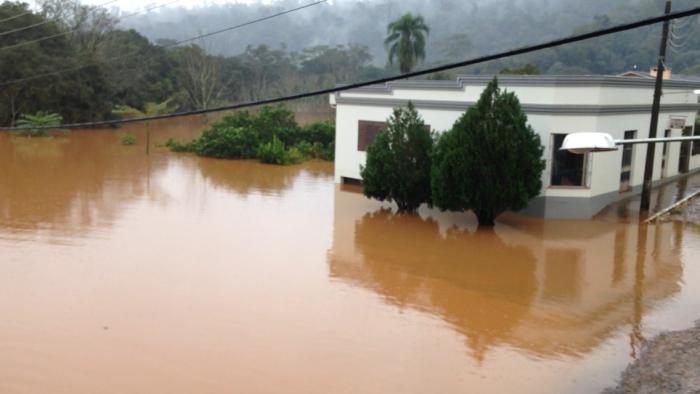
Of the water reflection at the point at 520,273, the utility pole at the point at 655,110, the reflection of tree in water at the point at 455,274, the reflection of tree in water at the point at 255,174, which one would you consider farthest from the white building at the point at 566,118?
the reflection of tree in water at the point at 455,274

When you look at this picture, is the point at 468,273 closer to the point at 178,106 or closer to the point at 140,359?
the point at 140,359

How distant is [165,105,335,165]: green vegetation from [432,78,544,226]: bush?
49.7 ft

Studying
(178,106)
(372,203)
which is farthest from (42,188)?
(178,106)

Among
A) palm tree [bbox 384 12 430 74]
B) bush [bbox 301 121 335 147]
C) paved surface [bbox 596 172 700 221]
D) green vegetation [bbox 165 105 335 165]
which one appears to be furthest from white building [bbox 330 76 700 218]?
palm tree [bbox 384 12 430 74]

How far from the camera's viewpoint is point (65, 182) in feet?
80.7

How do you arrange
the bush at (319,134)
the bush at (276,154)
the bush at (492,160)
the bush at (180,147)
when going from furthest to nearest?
1. the bush at (180,147)
2. the bush at (319,134)
3. the bush at (276,154)
4. the bush at (492,160)

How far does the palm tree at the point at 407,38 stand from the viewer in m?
49.5

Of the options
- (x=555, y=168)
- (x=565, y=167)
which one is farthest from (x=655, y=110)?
(x=555, y=168)

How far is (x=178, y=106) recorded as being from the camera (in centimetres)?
5359

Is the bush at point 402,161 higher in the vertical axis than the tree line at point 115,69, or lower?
lower

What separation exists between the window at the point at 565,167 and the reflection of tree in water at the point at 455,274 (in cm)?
305

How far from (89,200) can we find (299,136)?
→ 15907 mm

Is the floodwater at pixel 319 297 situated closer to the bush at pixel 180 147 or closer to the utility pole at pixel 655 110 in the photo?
the utility pole at pixel 655 110

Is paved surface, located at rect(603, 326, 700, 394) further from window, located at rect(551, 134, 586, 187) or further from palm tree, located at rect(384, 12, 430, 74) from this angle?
palm tree, located at rect(384, 12, 430, 74)
